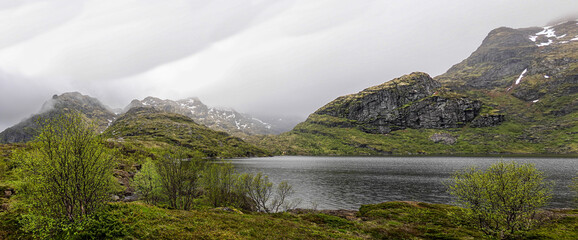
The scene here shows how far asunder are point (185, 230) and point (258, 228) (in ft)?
28.7

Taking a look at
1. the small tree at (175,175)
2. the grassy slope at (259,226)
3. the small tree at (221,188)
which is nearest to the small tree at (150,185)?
the small tree at (175,175)

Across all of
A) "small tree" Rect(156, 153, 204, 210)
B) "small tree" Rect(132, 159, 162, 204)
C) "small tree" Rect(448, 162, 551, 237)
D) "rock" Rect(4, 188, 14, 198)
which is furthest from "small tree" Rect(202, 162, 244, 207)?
"small tree" Rect(448, 162, 551, 237)

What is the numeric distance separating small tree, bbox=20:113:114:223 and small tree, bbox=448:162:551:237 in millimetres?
48826

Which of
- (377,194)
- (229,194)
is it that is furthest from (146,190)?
(377,194)

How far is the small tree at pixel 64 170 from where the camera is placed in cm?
2069

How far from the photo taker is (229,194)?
6347cm

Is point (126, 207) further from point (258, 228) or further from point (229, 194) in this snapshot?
point (229, 194)

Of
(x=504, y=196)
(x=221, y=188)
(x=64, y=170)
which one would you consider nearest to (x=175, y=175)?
(x=221, y=188)

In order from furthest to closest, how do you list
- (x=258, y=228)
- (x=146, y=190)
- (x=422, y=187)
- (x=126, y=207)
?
1. (x=422, y=187)
2. (x=146, y=190)
3. (x=258, y=228)
4. (x=126, y=207)

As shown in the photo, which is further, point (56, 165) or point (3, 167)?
A: point (3, 167)

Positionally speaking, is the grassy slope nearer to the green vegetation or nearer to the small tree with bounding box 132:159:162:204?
the green vegetation

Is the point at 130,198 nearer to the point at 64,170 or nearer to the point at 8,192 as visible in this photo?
the point at 8,192

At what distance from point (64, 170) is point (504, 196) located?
53479 mm

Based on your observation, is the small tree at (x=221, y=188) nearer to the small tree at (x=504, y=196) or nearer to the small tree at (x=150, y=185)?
the small tree at (x=150, y=185)
